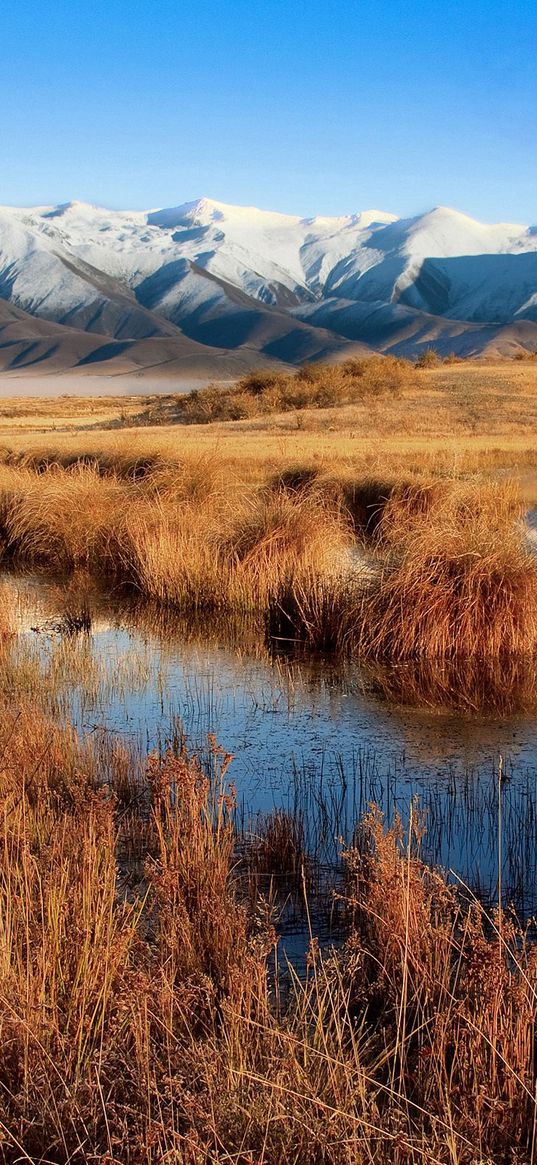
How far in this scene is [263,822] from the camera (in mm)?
6453

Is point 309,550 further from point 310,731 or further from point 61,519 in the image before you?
point 61,519

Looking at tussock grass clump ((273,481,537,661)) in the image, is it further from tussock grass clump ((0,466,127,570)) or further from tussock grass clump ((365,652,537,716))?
tussock grass clump ((0,466,127,570))

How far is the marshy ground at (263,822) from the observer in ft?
10.6

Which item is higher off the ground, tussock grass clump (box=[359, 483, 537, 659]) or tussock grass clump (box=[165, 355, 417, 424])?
tussock grass clump (box=[165, 355, 417, 424])

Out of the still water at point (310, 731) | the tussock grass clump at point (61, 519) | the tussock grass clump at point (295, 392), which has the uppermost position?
the tussock grass clump at point (295, 392)

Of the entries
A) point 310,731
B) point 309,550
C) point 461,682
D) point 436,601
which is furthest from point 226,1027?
point 309,550

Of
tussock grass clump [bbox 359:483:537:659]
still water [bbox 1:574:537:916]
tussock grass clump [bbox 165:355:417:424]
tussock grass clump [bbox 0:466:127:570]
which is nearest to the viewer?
still water [bbox 1:574:537:916]

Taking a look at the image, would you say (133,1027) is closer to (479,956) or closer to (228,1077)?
(228,1077)

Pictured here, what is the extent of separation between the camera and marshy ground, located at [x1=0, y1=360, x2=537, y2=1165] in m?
3.24

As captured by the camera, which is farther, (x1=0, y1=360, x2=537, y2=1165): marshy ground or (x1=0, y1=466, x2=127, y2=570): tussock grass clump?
(x1=0, y1=466, x2=127, y2=570): tussock grass clump

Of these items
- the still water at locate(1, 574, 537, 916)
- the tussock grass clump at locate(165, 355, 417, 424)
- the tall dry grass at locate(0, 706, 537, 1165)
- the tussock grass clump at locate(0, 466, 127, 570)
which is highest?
the tussock grass clump at locate(165, 355, 417, 424)

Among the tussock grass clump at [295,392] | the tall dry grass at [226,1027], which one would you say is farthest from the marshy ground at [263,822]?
the tussock grass clump at [295,392]

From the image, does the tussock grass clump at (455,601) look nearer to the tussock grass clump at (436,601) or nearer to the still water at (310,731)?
the tussock grass clump at (436,601)

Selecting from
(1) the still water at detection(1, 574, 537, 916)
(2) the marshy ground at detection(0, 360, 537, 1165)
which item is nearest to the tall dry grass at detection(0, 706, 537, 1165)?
(2) the marshy ground at detection(0, 360, 537, 1165)
